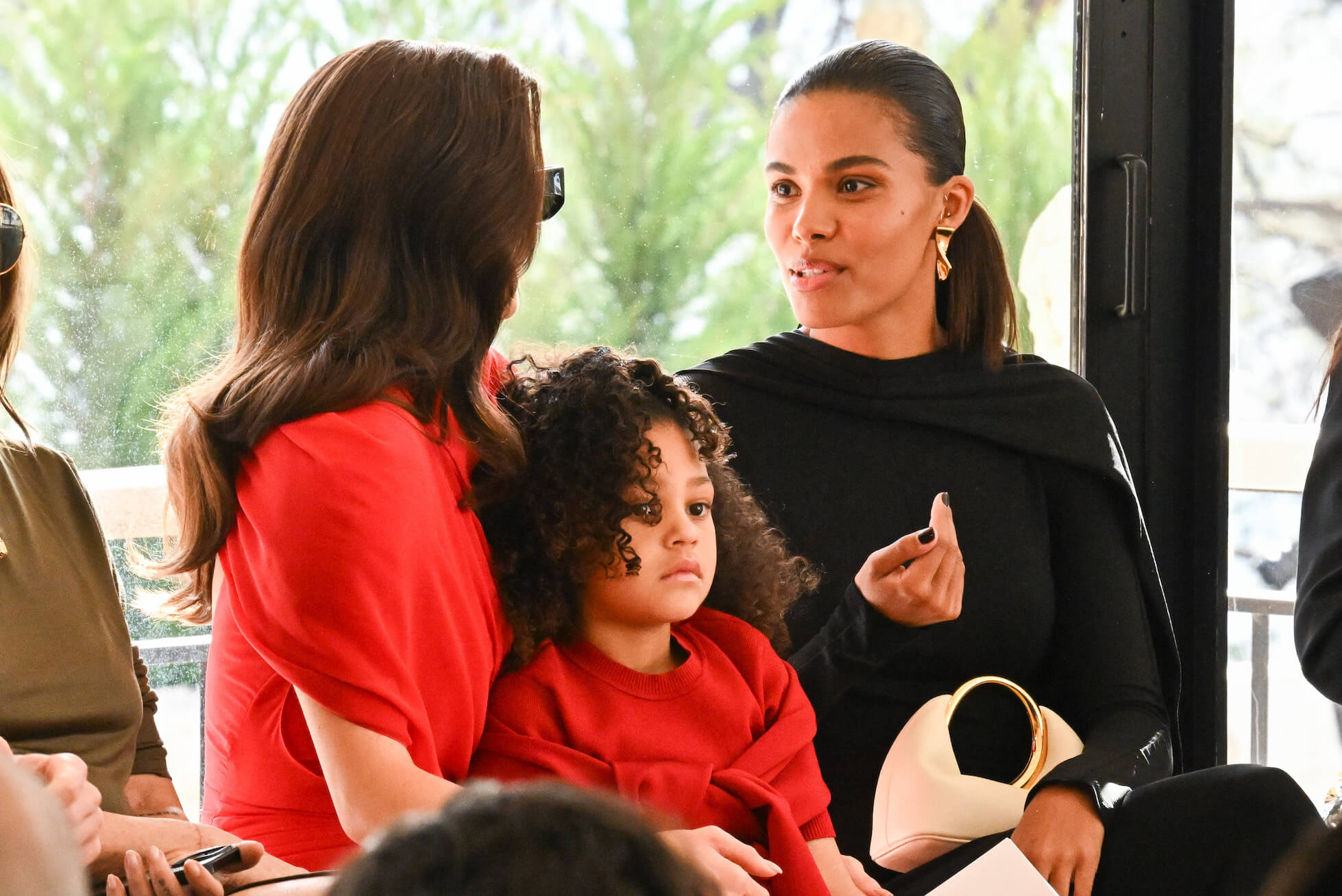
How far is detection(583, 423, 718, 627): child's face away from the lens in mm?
1482

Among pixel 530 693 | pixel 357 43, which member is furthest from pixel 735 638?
pixel 357 43

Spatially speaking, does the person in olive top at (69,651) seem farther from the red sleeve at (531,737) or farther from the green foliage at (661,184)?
the green foliage at (661,184)

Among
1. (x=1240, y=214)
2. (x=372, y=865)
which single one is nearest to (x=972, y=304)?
(x=1240, y=214)

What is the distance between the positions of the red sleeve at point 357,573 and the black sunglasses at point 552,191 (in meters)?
0.33

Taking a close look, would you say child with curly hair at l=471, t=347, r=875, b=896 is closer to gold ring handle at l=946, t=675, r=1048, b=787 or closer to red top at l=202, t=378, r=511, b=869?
red top at l=202, t=378, r=511, b=869

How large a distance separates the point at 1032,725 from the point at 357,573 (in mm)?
984

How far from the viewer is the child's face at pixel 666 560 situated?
4.86 feet

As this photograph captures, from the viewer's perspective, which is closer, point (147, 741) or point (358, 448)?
point (358, 448)

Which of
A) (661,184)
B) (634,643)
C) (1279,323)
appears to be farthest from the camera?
(1279,323)

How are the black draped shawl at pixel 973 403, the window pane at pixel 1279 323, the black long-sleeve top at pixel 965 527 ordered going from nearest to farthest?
the black long-sleeve top at pixel 965 527
the black draped shawl at pixel 973 403
the window pane at pixel 1279 323

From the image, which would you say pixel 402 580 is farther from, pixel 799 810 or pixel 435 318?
pixel 799 810

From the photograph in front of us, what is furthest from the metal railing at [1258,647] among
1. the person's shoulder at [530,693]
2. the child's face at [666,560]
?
the person's shoulder at [530,693]

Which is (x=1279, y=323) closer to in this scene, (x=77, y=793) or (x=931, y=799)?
(x=931, y=799)

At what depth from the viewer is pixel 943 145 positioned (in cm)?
207
